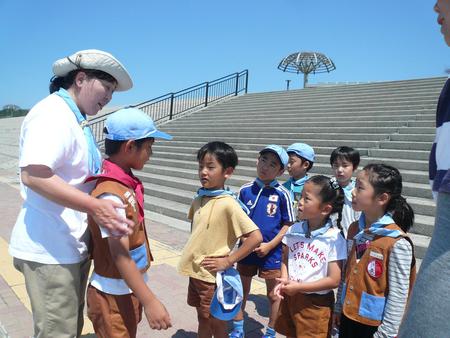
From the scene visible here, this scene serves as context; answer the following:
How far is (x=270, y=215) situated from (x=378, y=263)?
115cm

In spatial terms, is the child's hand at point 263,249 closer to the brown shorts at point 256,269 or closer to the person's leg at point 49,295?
the brown shorts at point 256,269

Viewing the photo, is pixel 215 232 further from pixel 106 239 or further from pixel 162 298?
pixel 162 298

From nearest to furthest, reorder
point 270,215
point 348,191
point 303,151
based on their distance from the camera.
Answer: point 270,215 → point 348,191 → point 303,151

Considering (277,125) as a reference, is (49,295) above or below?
below

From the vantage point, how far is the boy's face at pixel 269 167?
309cm

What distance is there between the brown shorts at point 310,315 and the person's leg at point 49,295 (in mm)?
1334

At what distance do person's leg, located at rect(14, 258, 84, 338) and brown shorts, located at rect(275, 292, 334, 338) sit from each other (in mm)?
1334

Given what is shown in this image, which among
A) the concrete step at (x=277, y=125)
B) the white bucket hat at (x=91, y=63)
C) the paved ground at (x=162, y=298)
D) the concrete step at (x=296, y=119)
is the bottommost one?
the paved ground at (x=162, y=298)

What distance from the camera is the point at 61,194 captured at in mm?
1574

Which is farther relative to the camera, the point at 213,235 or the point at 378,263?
the point at 213,235

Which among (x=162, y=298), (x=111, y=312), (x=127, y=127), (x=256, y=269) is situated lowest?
(x=162, y=298)

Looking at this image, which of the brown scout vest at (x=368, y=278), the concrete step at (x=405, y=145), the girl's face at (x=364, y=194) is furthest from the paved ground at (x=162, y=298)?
the concrete step at (x=405, y=145)

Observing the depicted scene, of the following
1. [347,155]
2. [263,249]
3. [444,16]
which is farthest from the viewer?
[347,155]

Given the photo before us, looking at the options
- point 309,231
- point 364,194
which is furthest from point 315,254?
point 364,194
